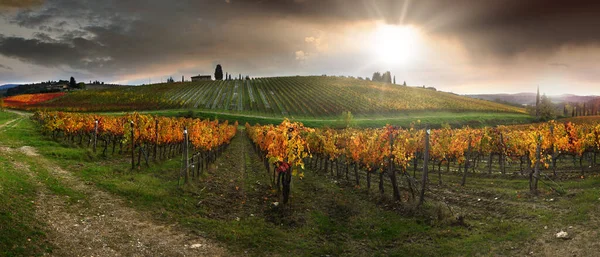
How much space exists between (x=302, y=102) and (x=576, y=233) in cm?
9946

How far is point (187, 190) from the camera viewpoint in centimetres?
1952

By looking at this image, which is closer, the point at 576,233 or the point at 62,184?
the point at 576,233

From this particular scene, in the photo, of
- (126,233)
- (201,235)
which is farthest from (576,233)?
(126,233)

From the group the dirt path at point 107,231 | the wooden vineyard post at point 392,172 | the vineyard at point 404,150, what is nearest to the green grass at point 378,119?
the vineyard at point 404,150

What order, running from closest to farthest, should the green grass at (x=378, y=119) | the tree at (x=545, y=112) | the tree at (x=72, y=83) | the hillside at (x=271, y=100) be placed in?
the green grass at (x=378, y=119)
the hillside at (x=271, y=100)
the tree at (x=545, y=112)
the tree at (x=72, y=83)

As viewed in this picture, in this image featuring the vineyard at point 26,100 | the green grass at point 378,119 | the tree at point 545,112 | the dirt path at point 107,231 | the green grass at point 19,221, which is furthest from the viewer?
the tree at point 545,112

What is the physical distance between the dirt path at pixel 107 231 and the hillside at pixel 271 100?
8128cm

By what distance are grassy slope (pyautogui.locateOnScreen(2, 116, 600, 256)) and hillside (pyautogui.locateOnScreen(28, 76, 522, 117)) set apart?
74.6 meters

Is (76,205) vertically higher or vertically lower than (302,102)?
lower

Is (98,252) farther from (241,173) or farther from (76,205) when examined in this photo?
(241,173)

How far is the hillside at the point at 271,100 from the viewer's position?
99562 mm

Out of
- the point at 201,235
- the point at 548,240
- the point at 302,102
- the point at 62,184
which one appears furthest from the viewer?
the point at 302,102

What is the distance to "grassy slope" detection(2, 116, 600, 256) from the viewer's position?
512 inches

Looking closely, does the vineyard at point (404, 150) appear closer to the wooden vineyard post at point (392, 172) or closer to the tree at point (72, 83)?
the wooden vineyard post at point (392, 172)
